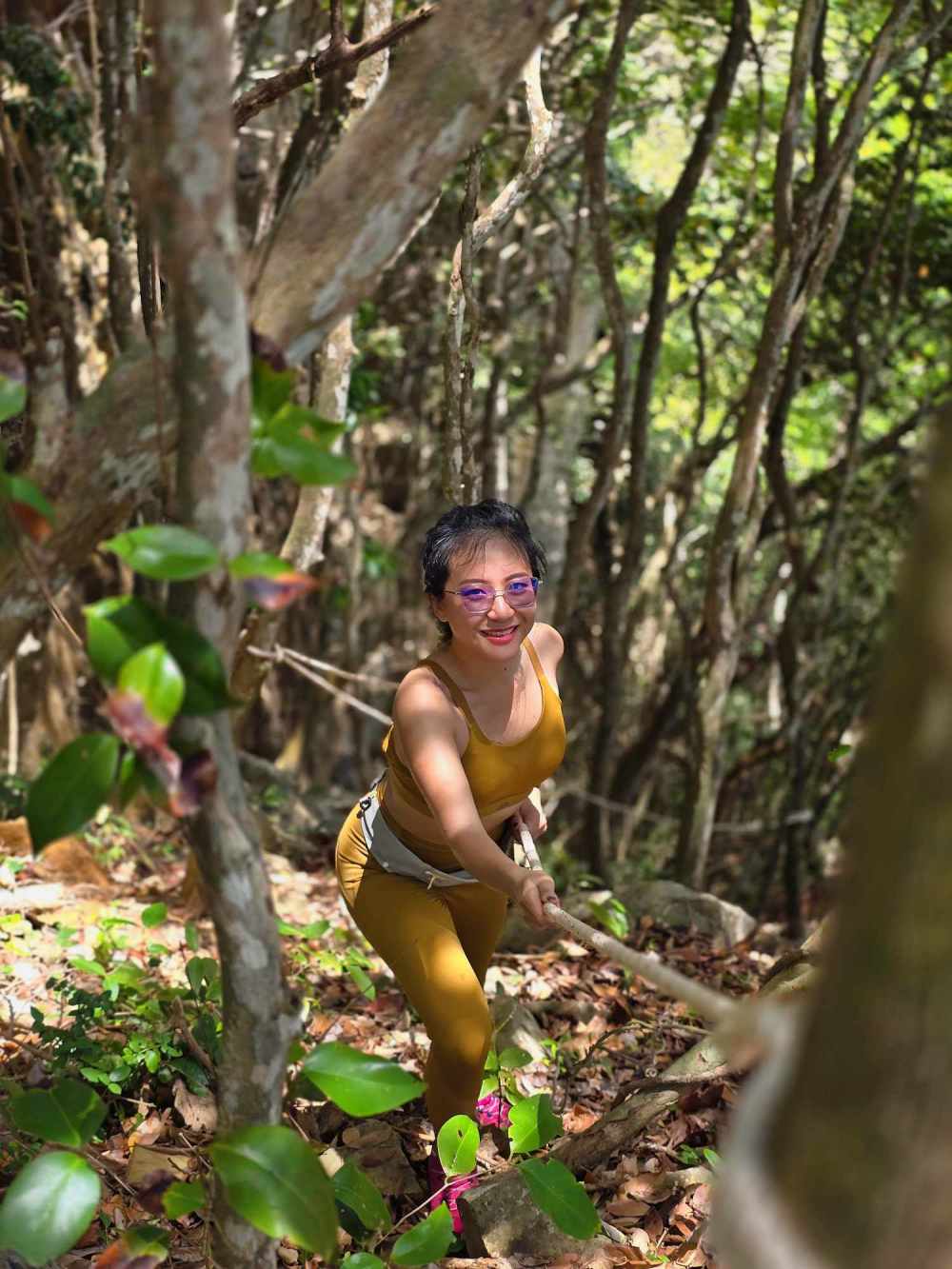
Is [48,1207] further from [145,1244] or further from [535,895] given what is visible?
[535,895]

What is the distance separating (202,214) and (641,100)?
7373 mm

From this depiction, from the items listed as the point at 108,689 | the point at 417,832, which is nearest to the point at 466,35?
the point at 108,689

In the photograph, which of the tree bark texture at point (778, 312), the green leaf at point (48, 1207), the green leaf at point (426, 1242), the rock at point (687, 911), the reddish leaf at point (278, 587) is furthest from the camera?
the rock at point (687, 911)

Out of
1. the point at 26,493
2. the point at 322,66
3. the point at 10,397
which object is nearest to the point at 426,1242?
the point at 26,493

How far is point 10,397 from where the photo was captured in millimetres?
1686

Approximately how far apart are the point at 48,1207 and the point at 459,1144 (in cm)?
122

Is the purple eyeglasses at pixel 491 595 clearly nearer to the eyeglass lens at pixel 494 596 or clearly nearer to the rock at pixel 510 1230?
the eyeglass lens at pixel 494 596

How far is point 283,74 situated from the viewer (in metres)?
2.79

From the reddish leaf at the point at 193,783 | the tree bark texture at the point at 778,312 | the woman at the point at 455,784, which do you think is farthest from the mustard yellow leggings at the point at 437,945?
the tree bark texture at the point at 778,312

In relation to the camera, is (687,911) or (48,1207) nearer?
(48,1207)

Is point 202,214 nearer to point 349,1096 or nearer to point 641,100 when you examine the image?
point 349,1096

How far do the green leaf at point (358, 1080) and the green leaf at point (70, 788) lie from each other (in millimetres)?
592

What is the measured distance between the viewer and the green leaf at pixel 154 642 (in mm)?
1627

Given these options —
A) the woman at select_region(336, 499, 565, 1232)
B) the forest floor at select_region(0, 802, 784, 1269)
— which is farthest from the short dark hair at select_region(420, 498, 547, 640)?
the forest floor at select_region(0, 802, 784, 1269)
